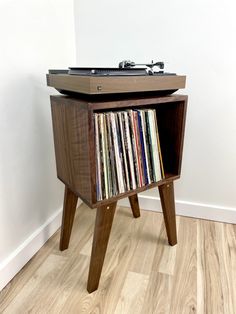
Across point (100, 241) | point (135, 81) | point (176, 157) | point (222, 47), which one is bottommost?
point (100, 241)

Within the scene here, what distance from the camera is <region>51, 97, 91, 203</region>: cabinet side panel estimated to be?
0.73 metres

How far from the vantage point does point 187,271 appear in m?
0.98

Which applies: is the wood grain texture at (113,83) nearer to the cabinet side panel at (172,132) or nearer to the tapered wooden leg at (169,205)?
the cabinet side panel at (172,132)

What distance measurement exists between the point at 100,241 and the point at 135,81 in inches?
21.3

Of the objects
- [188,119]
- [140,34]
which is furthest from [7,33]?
[188,119]

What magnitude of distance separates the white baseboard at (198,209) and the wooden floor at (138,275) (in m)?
0.05

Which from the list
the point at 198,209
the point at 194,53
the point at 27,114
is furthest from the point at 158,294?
the point at 194,53

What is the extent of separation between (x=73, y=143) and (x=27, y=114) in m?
0.28

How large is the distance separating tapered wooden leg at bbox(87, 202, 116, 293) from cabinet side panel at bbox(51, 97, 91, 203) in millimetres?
78

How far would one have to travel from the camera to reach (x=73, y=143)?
81 cm

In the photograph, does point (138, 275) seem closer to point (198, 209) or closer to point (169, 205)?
point (169, 205)

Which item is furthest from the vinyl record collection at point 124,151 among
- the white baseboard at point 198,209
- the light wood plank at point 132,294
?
the white baseboard at point 198,209

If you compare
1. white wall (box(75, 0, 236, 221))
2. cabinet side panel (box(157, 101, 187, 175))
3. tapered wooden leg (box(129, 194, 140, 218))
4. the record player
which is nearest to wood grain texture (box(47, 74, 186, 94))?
the record player

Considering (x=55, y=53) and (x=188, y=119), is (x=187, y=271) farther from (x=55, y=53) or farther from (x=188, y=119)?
(x=55, y=53)
